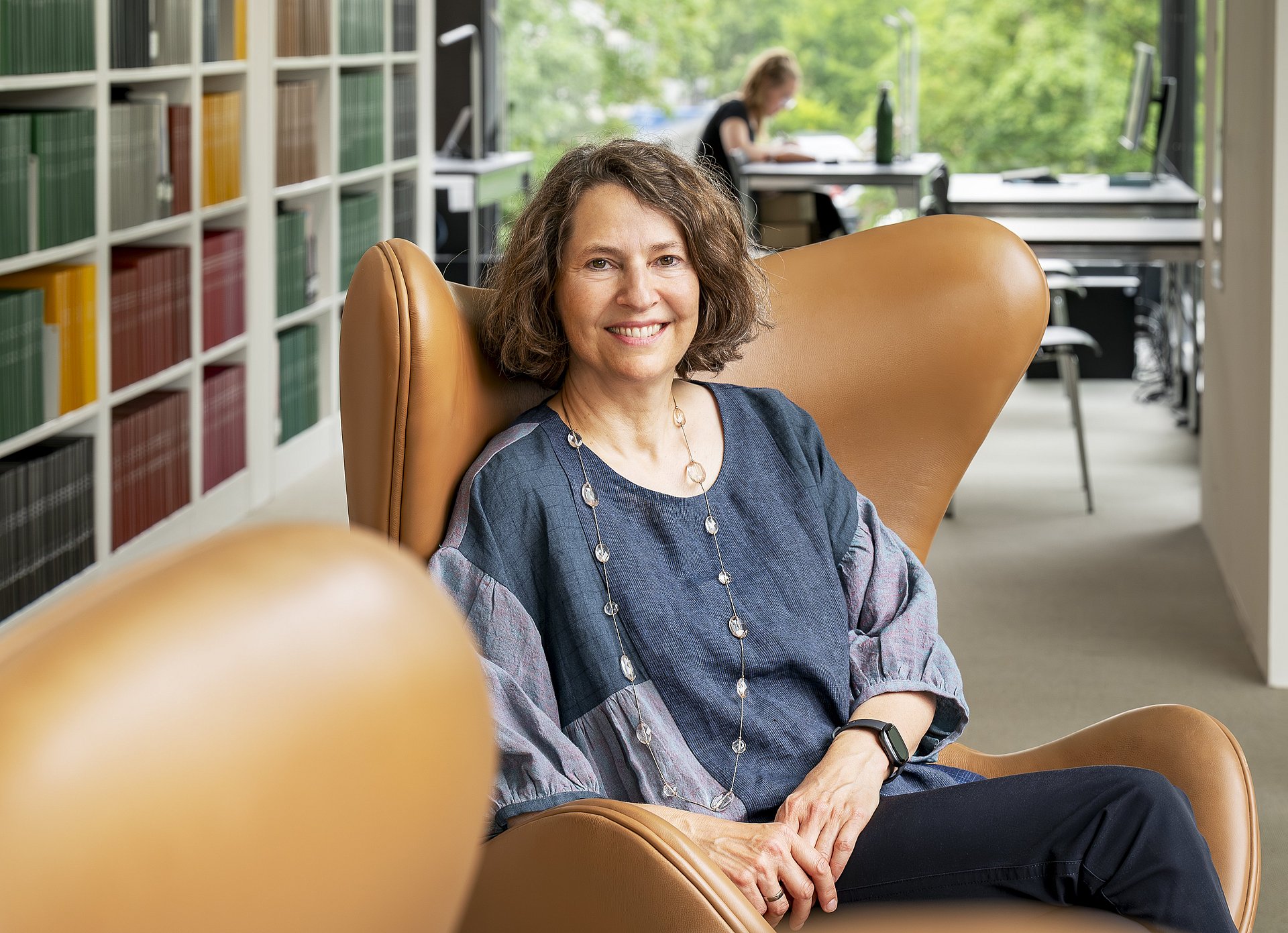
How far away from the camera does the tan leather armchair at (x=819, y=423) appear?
3.82 feet

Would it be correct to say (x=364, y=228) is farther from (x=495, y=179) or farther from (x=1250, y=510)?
(x=1250, y=510)

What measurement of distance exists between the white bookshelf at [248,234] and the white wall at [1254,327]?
234 centimetres

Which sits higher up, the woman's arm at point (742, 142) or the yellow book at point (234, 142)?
the woman's arm at point (742, 142)

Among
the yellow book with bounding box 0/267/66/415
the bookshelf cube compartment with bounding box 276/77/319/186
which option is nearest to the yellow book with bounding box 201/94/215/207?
the bookshelf cube compartment with bounding box 276/77/319/186

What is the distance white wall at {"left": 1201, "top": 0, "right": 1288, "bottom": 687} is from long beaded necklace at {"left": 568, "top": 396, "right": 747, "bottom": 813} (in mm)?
1896

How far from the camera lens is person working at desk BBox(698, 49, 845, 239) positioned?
6.60m

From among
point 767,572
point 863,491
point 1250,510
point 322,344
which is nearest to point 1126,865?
point 767,572

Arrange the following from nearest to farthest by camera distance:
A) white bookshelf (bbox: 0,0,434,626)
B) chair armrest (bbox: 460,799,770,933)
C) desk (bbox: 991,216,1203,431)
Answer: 1. chair armrest (bbox: 460,799,770,933)
2. white bookshelf (bbox: 0,0,434,626)
3. desk (bbox: 991,216,1203,431)

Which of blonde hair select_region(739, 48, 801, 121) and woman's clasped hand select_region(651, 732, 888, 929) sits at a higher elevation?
blonde hair select_region(739, 48, 801, 121)

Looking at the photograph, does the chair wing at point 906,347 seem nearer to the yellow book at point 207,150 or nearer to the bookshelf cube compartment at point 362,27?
the yellow book at point 207,150

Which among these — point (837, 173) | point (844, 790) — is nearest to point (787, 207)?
point (837, 173)

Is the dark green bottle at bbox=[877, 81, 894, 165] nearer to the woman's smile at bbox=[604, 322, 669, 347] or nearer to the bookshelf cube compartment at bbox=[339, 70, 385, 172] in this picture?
the bookshelf cube compartment at bbox=[339, 70, 385, 172]

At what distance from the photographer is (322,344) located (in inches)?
210

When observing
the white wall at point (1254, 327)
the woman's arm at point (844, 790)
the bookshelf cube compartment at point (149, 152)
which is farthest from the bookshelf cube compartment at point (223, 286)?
the woman's arm at point (844, 790)
